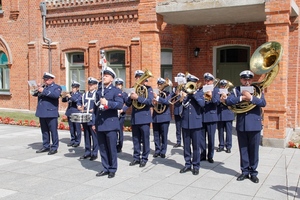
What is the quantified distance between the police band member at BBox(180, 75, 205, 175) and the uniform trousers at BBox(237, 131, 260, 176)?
90cm

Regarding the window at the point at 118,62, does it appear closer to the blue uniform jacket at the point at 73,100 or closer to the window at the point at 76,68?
the window at the point at 76,68

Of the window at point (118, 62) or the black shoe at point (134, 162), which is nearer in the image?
the black shoe at point (134, 162)

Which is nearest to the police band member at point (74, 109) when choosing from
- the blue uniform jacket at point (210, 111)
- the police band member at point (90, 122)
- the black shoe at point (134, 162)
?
the police band member at point (90, 122)

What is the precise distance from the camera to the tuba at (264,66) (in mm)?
6523

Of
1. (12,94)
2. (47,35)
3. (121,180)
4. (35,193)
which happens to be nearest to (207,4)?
(121,180)

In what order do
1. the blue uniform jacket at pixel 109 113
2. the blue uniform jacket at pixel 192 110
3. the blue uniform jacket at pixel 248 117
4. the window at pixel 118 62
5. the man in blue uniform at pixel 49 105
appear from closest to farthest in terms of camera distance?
→ the blue uniform jacket at pixel 248 117
the blue uniform jacket at pixel 109 113
the blue uniform jacket at pixel 192 110
the man in blue uniform at pixel 49 105
the window at pixel 118 62

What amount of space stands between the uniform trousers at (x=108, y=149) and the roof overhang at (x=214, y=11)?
19.2 ft

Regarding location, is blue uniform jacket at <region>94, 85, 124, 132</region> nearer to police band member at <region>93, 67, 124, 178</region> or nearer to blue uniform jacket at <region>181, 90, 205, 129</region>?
police band member at <region>93, 67, 124, 178</region>

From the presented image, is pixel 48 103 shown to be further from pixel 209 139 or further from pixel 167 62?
pixel 167 62

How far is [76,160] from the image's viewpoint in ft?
27.4

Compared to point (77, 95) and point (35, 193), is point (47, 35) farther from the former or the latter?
point (35, 193)

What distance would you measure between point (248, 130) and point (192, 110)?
123cm

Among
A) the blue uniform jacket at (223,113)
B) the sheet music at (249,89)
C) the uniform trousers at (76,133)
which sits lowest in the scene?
the uniform trousers at (76,133)

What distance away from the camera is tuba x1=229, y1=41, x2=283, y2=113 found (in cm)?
652
